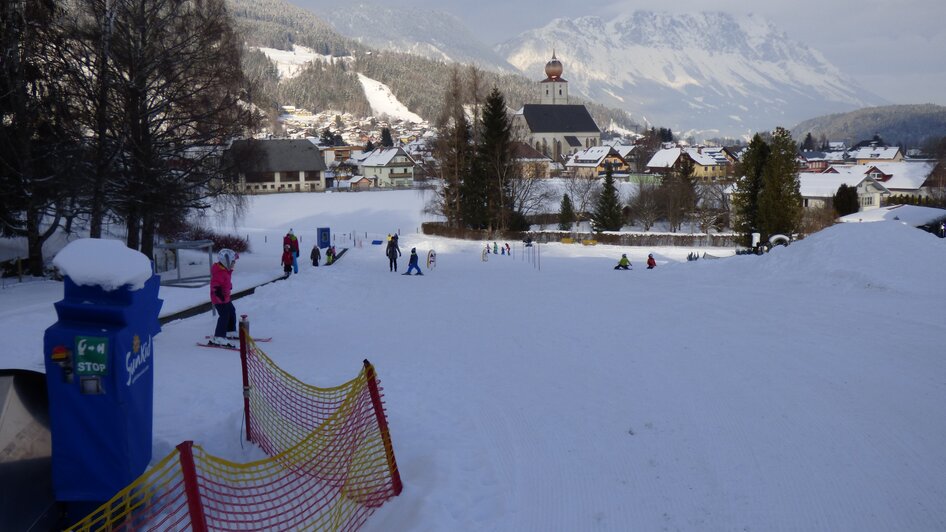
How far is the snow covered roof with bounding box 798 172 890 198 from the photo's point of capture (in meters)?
75.7

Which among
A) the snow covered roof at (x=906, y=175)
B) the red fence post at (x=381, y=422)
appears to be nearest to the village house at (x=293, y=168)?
the snow covered roof at (x=906, y=175)

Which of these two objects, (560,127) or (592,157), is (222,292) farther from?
(560,127)

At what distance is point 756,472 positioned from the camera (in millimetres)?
6559

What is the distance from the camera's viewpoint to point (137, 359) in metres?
5.44

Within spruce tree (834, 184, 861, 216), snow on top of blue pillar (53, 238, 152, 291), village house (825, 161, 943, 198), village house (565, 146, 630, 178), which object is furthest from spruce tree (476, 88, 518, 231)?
village house (565, 146, 630, 178)

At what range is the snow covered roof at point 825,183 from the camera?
249 ft

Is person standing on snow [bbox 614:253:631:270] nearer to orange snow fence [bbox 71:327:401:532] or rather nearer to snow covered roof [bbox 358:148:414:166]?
orange snow fence [bbox 71:327:401:532]

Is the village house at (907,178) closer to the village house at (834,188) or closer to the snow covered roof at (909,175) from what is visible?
the snow covered roof at (909,175)

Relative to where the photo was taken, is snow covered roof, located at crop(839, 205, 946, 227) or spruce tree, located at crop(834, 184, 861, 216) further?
spruce tree, located at crop(834, 184, 861, 216)

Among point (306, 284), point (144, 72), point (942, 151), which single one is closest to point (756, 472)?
point (306, 284)

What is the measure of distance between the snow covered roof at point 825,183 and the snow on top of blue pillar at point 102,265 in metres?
79.3

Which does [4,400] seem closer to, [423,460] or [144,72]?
[423,460]

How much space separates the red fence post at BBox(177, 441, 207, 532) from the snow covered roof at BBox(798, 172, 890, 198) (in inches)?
3150

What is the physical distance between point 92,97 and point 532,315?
1262 cm
